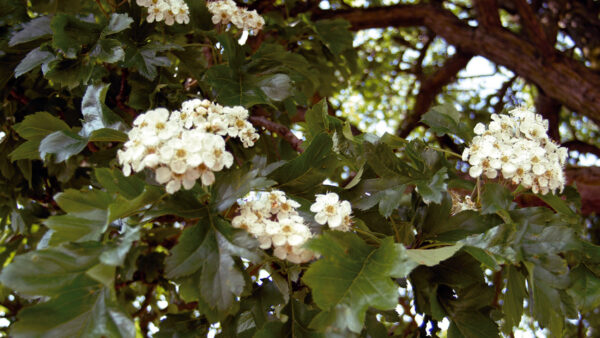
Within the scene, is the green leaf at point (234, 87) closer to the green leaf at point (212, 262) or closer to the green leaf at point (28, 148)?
the green leaf at point (28, 148)

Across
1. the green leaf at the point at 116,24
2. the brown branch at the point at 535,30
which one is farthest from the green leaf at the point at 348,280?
the brown branch at the point at 535,30

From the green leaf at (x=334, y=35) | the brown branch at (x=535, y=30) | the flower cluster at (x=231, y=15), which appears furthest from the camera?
the brown branch at (x=535, y=30)

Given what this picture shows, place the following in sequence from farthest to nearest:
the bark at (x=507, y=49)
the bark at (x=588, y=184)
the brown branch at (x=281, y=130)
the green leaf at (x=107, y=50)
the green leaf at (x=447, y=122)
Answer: the bark at (x=507, y=49) < the bark at (x=588, y=184) < the brown branch at (x=281, y=130) < the green leaf at (x=107, y=50) < the green leaf at (x=447, y=122)

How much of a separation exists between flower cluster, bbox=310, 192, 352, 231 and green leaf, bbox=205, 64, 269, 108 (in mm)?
495

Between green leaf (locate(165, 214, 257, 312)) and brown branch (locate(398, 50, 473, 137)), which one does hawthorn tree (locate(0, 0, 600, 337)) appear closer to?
green leaf (locate(165, 214, 257, 312))

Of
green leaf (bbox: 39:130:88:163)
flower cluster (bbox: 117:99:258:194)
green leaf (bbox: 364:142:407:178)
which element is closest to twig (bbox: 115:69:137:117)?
green leaf (bbox: 39:130:88:163)

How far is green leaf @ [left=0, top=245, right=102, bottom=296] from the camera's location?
724 millimetres

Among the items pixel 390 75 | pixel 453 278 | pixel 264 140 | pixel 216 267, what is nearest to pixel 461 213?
pixel 453 278

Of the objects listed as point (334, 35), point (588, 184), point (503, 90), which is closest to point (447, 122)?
point (334, 35)

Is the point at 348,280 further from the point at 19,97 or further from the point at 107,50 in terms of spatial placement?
the point at 19,97

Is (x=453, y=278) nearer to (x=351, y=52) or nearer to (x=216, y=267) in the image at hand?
(x=216, y=267)

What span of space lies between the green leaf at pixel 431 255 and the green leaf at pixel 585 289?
0.27 meters

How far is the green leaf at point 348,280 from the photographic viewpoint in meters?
0.73

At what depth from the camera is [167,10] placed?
1.39 meters
